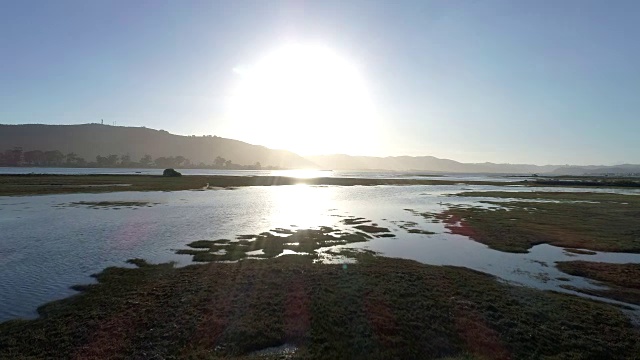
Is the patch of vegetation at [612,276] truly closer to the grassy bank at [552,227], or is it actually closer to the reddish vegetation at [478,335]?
the grassy bank at [552,227]

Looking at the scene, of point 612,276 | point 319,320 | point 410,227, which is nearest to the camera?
point 319,320

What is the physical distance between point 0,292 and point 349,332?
1595 centimetres

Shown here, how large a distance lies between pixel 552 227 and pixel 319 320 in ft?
108

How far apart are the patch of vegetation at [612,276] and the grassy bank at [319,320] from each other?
7.99 ft

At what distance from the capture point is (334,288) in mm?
16516

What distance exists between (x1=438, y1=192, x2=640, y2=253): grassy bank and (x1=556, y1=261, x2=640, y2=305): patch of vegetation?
15.0 ft

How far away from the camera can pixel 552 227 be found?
116ft

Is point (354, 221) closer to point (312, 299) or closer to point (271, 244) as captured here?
point (271, 244)

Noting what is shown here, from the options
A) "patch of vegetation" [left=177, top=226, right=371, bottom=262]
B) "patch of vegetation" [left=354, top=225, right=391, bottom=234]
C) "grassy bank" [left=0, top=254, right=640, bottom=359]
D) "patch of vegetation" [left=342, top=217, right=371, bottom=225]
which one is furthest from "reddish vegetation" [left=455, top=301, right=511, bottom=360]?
"patch of vegetation" [left=342, top=217, right=371, bottom=225]

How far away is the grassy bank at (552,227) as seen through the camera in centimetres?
2797

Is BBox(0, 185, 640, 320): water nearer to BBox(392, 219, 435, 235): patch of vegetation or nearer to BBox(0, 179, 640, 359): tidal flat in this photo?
BBox(0, 179, 640, 359): tidal flat

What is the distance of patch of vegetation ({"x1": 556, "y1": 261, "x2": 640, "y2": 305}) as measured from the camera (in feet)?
54.2

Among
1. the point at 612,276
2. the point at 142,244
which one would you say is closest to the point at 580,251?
the point at 612,276

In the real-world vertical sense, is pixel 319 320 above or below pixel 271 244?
above
